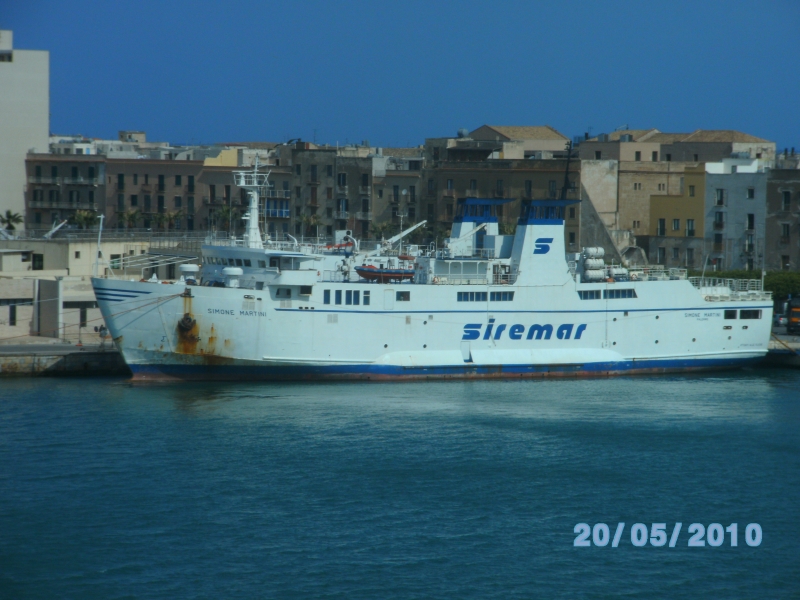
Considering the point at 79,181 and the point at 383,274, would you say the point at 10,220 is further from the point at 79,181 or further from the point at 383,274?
the point at 383,274

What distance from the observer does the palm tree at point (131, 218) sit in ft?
181

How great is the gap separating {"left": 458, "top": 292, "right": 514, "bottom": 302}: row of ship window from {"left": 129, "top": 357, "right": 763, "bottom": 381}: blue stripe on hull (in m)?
1.93

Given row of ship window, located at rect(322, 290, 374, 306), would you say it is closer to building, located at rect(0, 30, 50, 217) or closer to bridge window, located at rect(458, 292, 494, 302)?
bridge window, located at rect(458, 292, 494, 302)

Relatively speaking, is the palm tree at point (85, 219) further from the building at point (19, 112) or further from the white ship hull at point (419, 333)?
the white ship hull at point (419, 333)

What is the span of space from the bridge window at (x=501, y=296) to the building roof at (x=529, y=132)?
27.9m

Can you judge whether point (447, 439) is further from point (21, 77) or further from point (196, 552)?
point (21, 77)

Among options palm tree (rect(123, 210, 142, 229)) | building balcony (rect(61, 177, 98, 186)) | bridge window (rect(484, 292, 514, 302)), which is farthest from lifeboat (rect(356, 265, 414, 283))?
building balcony (rect(61, 177, 98, 186))

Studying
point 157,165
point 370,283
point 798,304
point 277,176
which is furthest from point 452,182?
point 370,283

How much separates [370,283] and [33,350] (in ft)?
32.9

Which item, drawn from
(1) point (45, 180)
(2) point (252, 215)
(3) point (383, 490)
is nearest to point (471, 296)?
(2) point (252, 215)

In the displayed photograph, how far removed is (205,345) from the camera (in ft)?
98.5
